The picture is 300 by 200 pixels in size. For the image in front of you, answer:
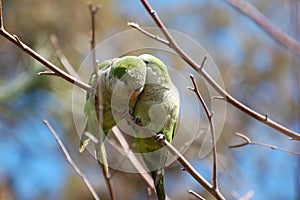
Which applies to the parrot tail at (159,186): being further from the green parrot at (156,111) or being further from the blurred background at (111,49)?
the blurred background at (111,49)

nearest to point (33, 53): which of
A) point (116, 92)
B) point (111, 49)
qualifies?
point (116, 92)

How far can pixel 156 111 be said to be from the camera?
132 cm

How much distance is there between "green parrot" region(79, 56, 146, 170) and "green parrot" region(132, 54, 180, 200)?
0.04m

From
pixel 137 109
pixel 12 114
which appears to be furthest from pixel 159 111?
pixel 12 114

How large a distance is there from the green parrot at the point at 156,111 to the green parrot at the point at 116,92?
0.12 feet

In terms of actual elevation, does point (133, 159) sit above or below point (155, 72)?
below

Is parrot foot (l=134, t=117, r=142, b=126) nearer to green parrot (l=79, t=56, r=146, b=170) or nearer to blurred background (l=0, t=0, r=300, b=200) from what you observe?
green parrot (l=79, t=56, r=146, b=170)

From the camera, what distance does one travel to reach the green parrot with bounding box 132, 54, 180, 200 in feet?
4.33

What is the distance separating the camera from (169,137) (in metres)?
1.36

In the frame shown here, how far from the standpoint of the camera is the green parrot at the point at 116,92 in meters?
1.27

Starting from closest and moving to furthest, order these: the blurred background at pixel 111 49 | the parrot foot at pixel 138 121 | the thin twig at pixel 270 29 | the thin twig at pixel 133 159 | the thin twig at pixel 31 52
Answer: the thin twig at pixel 270 29 → the thin twig at pixel 31 52 → the thin twig at pixel 133 159 → the parrot foot at pixel 138 121 → the blurred background at pixel 111 49

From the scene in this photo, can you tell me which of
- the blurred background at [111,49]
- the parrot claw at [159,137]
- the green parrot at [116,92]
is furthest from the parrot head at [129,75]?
the blurred background at [111,49]

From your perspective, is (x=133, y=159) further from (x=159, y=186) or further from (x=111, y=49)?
(x=111, y=49)

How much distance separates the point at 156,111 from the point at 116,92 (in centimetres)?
12
